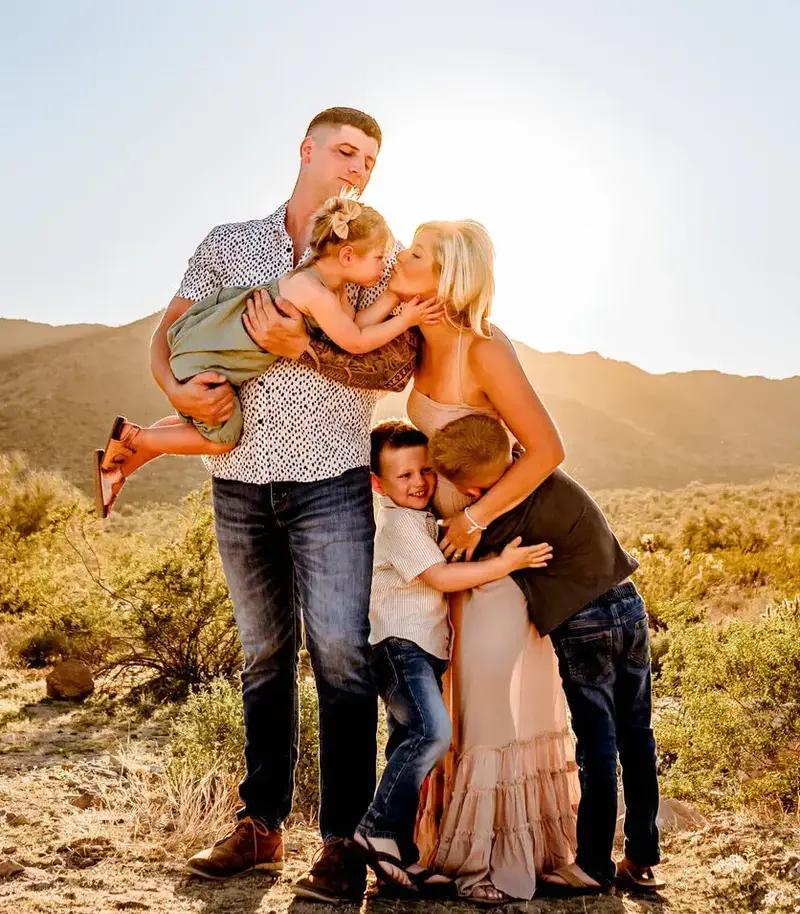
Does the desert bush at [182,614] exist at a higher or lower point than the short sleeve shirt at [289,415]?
lower

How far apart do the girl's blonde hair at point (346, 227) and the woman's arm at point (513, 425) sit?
1.72 feet

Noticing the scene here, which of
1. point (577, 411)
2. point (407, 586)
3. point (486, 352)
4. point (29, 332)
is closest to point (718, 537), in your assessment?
point (407, 586)

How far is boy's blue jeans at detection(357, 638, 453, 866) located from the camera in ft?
11.0

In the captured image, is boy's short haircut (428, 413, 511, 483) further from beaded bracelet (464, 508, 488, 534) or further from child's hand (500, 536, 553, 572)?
child's hand (500, 536, 553, 572)

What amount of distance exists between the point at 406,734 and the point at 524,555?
749mm

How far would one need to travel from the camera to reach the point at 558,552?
368 centimetres

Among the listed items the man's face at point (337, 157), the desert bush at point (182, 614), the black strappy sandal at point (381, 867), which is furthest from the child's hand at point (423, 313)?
the desert bush at point (182, 614)

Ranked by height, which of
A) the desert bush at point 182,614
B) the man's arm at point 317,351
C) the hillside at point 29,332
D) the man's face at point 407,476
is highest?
the hillside at point 29,332

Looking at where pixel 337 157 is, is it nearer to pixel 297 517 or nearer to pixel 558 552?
pixel 297 517

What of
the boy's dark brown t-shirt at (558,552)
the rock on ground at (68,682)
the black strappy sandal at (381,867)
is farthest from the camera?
the rock on ground at (68,682)

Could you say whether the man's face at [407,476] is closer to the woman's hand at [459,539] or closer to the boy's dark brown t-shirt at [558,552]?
the woman's hand at [459,539]

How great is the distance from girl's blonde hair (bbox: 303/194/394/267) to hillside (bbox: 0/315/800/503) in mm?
39356

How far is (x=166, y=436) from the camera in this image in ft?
12.2

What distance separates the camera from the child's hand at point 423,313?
351 centimetres
